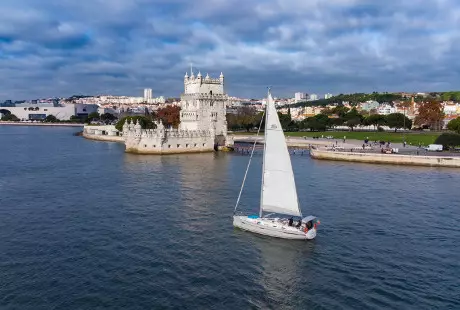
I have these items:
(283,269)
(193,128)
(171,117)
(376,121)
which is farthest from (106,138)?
(283,269)

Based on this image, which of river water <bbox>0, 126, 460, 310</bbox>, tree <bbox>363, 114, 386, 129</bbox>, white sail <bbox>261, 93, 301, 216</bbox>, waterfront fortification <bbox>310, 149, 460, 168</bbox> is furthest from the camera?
tree <bbox>363, 114, 386, 129</bbox>

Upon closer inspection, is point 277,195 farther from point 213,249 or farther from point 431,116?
point 431,116

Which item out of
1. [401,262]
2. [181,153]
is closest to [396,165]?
[181,153]

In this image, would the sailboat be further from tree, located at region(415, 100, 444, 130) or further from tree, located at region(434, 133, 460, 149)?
tree, located at region(415, 100, 444, 130)

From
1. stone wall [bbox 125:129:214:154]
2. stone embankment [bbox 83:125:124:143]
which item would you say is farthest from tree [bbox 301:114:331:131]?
stone wall [bbox 125:129:214:154]

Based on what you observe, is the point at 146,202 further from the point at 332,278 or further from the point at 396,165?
the point at 396,165

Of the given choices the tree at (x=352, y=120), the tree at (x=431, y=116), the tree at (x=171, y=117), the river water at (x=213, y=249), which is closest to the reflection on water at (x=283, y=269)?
the river water at (x=213, y=249)

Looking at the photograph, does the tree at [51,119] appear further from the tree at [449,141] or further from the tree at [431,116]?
the tree at [449,141]
